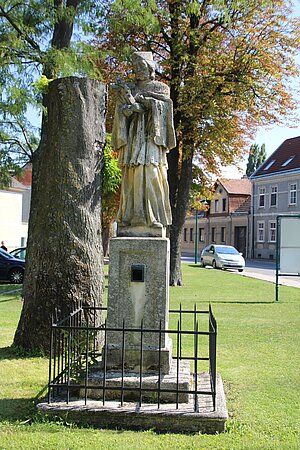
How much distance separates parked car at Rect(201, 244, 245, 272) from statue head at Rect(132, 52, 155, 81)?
26.1 meters

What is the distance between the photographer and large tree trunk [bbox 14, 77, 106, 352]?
28.2 feet

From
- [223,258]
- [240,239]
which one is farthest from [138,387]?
[240,239]

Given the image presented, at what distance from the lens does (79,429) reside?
16.9 ft

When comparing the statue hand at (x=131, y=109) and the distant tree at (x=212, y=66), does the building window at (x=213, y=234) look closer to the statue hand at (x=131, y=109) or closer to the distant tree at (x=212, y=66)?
the distant tree at (x=212, y=66)

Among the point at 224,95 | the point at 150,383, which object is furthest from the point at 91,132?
the point at 224,95

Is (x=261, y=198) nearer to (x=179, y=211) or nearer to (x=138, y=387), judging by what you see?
(x=179, y=211)

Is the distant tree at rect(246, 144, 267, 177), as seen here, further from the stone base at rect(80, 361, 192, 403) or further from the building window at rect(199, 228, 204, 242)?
the stone base at rect(80, 361, 192, 403)

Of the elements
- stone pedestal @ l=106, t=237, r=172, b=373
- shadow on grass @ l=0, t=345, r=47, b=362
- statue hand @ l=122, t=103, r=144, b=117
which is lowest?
shadow on grass @ l=0, t=345, r=47, b=362

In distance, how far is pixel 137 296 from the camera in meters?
5.99

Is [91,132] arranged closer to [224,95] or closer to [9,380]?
[9,380]

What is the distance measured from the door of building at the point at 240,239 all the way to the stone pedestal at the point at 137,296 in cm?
4995

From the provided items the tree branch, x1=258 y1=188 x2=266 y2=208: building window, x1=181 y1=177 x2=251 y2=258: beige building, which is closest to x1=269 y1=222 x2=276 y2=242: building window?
x1=258 y1=188 x2=266 y2=208: building window

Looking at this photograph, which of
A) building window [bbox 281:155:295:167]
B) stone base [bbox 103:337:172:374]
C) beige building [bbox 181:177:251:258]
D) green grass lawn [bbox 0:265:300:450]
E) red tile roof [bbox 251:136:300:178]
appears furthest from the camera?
beige building [bbox 181:177:251:258]

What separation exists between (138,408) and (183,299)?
1052 cm
